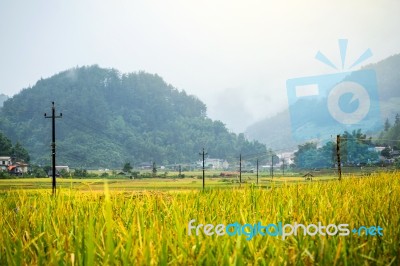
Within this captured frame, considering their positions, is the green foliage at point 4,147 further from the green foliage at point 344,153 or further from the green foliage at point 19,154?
the green foliage at point 344,153

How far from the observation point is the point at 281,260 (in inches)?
88.4

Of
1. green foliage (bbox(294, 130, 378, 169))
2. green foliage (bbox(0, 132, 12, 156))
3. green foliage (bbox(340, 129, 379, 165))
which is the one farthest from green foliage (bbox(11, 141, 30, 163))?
green foliage (bbox(340, 129, 379, 165))

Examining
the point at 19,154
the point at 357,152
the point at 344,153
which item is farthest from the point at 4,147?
the point at 357,152

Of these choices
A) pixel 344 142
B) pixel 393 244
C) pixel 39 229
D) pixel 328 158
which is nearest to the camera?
pixel 393 244

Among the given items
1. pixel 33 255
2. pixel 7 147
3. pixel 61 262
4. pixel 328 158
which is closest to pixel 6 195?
pixel 33 255

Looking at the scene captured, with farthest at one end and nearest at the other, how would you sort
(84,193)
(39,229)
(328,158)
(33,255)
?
1. (328,158)
2. (84,193)
3. (39,229)
4. (33,255)

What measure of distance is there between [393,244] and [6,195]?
670 centimetres

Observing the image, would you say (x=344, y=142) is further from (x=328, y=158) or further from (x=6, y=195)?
(x=6, y=195)

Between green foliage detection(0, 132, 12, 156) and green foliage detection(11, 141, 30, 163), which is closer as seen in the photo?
green foliage detection(0, 132, 12, 156)

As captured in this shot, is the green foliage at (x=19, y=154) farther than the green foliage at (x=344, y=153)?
A: No

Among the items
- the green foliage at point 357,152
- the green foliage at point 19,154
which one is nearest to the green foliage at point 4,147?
the green foliage at point 19,154

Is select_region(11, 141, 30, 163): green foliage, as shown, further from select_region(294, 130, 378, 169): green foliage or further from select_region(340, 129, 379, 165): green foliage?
select_region(340, 129, 379, 165): green foliage

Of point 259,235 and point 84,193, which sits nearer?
point 259,235

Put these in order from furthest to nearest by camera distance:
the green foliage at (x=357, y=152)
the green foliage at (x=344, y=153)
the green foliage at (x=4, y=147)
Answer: the green foliage at (x=344, y=153)
the green foliage at (x=357, y=152)
the green foliage at (x=4, y=147)
